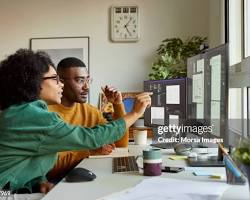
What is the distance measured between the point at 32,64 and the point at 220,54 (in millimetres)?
735

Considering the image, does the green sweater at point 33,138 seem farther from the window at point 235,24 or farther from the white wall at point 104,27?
the white wall at point 104,27

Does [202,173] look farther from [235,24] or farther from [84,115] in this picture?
[235,24]

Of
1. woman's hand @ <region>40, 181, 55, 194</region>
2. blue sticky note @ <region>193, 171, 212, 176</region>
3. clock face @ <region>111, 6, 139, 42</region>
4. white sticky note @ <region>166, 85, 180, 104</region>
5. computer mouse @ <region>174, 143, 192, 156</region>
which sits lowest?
woman's hand @ <region>40, 181, 55, 194</region>

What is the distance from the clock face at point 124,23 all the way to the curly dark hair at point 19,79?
264cm

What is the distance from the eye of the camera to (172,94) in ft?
6.35

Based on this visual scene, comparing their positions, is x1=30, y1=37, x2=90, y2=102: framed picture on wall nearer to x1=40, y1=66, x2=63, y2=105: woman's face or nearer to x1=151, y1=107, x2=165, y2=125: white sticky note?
x1=151, y1=107, x2=165, y2=125: white sticky note

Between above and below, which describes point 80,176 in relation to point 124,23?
below

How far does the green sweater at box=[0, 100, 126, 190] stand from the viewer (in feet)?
3.91

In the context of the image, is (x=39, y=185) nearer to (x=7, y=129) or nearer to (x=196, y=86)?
(x=7, y=129)

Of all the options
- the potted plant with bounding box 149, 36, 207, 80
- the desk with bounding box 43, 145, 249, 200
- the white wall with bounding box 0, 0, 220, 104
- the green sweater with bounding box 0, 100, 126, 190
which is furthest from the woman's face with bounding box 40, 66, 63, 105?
the white wall with bounding box 0, 0, 220, 104

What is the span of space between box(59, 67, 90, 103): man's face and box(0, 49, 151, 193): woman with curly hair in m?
0.51

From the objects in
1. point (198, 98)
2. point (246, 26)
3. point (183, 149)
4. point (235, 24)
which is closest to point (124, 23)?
point (235, 24)

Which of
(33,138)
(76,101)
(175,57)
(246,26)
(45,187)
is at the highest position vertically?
(246,26)

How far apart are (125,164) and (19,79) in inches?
21.4
